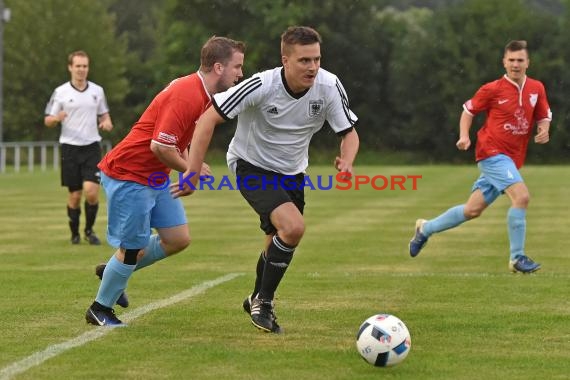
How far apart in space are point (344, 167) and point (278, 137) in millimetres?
514

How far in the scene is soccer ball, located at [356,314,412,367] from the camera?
21.5 ft

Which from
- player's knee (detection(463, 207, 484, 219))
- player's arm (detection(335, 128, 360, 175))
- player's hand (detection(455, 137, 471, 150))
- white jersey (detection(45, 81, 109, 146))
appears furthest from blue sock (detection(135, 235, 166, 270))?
white jersey (detection(45, 81, 109, 146))

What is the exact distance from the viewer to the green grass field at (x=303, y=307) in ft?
21.8

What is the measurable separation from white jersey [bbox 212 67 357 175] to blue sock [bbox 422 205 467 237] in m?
4.18

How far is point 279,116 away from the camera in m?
8.10

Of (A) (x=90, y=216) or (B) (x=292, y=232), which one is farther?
(A) (x=90, y=216)

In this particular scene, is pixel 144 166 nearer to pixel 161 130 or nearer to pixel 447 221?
pixel 161 130

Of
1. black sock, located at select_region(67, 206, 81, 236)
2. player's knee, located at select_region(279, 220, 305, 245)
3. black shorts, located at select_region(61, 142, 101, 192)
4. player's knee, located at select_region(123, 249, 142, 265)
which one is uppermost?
player's knee, located at select_region(279, 220, 305, 245)

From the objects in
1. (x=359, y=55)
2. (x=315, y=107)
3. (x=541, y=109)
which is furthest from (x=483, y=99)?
(x=359, y=55)

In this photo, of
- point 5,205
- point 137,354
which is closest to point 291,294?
point 137,354

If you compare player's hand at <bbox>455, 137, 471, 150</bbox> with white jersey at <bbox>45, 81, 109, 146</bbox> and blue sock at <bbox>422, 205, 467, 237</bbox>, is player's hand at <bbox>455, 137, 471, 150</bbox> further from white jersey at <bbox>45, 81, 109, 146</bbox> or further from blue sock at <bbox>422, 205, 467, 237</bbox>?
white jersey at <bbox>45, 81, 109, 146</bbox>

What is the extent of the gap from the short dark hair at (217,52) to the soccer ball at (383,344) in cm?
224

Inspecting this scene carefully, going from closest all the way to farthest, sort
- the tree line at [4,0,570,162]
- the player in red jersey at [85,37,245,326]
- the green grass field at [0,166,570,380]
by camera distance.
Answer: the green grass field at [0,166,570,380] < the player in red jersey at [85,37,245,326] < the tree line at [4,0,570,162]

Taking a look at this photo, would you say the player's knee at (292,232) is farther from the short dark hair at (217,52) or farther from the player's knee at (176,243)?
the short dark hair at (217,52)
